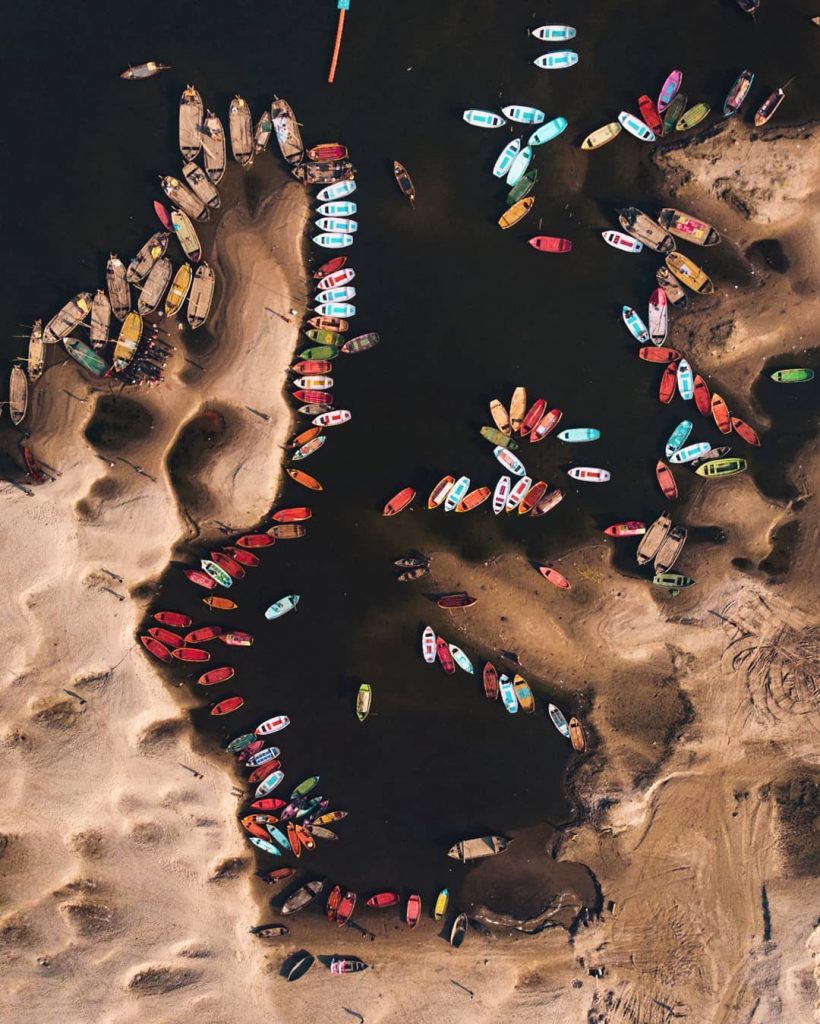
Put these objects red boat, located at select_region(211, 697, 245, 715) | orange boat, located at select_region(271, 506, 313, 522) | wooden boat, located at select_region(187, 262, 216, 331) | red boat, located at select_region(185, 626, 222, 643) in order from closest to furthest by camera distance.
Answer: wooden boat, located at select_region(187, 262, 216, 331), orange boat, located at select_region(271, 506, 313, 522), red boat, located at select_region(185, 626, 222, 643), red boat, located at select_region(211, 697, 245, 715)

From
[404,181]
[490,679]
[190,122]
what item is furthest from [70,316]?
[490,679]

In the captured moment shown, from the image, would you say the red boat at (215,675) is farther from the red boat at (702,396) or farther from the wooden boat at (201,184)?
the red boat at (702,396)

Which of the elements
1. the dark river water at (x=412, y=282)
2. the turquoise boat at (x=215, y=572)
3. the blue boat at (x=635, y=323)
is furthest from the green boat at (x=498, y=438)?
the turquoise boat at (x=215, y=572)

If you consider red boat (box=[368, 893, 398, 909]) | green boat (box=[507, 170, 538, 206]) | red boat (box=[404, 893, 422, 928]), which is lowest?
red boat (box=[404, 893, 422, 928])

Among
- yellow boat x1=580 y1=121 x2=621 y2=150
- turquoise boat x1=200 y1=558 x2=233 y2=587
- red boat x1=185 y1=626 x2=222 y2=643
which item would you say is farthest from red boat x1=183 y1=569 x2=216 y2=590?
yellow boat x1=580 y1=121 x2=621 y2=150

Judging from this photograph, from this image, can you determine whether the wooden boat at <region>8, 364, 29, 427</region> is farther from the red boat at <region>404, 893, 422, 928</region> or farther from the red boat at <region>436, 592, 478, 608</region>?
the red boat at <region>404, 893, 422, 928</region>

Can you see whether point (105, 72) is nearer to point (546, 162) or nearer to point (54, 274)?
point (54, 274)
